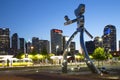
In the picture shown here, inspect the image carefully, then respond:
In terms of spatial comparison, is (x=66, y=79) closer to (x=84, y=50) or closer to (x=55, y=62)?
(x=84, y=50)

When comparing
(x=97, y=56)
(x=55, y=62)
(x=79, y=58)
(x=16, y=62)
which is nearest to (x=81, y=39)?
(x=16, y=62)

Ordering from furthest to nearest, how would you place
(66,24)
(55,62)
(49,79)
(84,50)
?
(55,62), (66,24), (84,50), (49,79)

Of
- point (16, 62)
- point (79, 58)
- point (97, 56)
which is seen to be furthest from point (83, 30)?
point (79, 58)

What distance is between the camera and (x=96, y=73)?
4219cm

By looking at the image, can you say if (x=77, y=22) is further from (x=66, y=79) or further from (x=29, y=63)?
(x=29, y=63)

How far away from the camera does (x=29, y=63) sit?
101 m

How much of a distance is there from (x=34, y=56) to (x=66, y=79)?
366ft

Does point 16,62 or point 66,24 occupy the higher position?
point 66,24

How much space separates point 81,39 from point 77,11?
4109mm

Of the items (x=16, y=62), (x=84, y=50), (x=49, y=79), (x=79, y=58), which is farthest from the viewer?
(x=79, y=58)

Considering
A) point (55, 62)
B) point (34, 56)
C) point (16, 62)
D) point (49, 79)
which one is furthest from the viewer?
point (34, 56)

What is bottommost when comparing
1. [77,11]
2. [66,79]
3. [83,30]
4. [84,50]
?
[66,79]

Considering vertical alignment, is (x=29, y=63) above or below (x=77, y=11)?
below

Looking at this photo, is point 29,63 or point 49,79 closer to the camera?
point 49,79
